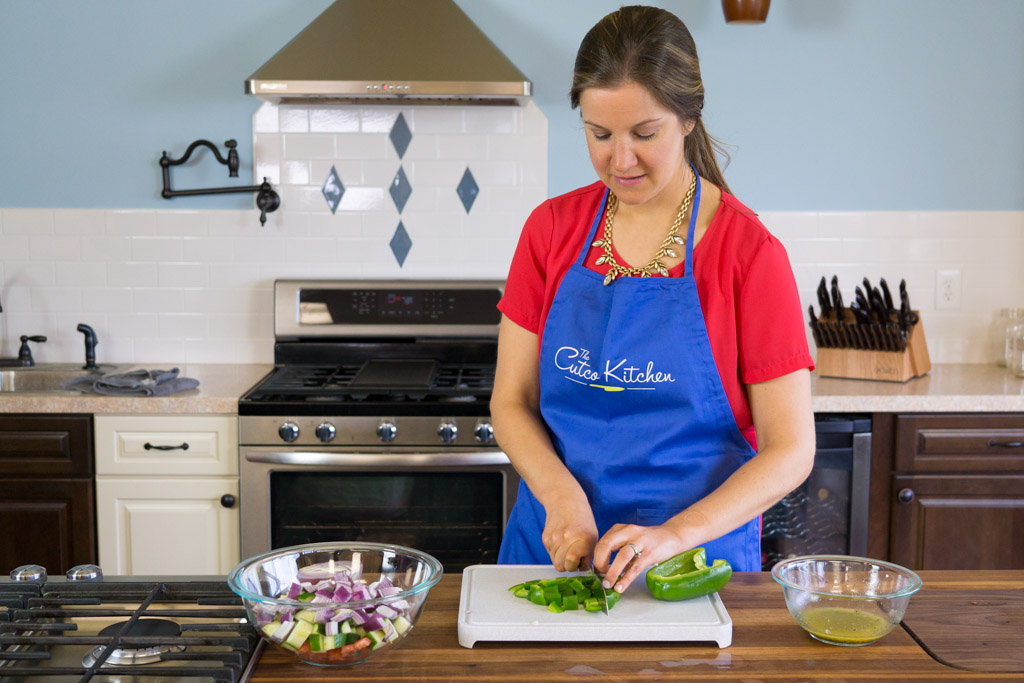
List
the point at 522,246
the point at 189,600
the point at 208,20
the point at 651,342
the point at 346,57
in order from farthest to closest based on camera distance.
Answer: the point at 208,20
the point at 346,57
the point at 522,246
the point at 651,342
the point at 189,600

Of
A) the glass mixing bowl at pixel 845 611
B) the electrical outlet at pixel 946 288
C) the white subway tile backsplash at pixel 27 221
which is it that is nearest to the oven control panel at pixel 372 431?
the white subway tile backsplash at pixel 27 221

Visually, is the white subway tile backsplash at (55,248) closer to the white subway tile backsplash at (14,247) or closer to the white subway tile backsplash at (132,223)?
the white subway tile backsplash at (14,247)

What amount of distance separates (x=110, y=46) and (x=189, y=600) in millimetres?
2679

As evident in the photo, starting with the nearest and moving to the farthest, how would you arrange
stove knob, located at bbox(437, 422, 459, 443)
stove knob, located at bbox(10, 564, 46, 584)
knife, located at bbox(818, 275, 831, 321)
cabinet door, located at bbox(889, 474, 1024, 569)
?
stove knob, located at bbox(10, 564, 46, 584) < stove knob, located at bbox(437, 422, 459, 443) < cabinet door, located at bbox(889, 474, 1024, 569) < knife, located at bbox(818, 275, 831, 321)

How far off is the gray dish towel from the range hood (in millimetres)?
940

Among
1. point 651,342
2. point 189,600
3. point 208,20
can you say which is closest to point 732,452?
point 651,342

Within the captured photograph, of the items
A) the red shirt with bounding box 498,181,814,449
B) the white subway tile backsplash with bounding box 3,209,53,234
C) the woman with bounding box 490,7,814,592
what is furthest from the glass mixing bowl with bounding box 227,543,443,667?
the white subway tile backsplash with bounding box 3,209,53,234

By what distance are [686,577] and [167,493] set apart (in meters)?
2.08

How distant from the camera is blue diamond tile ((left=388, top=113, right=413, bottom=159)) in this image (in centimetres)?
352

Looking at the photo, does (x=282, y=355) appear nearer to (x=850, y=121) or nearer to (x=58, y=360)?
(x=58, y=360)

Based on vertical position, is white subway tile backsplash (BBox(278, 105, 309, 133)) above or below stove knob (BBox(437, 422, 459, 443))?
above

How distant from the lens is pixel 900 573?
142cm

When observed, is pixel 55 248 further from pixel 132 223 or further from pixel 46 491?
pixel 46 491

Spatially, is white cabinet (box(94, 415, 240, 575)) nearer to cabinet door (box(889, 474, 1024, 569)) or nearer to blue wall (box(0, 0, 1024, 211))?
blue wall (box(0, 0, 1024, 211))
